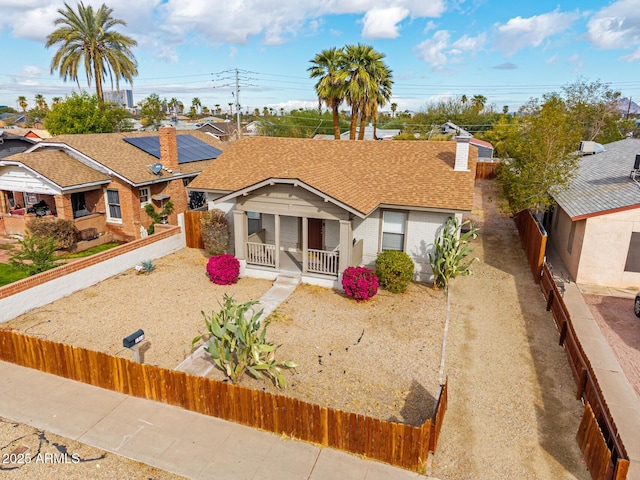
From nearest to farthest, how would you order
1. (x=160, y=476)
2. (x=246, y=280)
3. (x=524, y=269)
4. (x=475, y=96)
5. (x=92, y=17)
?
1. (x=160, y=476)
2. (x=246, y=280)
3. (x=524, y=269)
4. (x=92, y=17)
5. (x=475, y=96)

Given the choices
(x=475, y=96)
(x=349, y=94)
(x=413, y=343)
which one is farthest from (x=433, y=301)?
(x=475, y=96)

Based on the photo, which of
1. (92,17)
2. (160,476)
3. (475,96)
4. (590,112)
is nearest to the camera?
(160,476)

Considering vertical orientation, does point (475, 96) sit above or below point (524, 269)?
above

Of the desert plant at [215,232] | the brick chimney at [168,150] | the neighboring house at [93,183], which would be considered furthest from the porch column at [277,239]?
the brick chimney at [168,150]

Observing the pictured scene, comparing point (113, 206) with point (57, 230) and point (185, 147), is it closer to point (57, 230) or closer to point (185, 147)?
point (57, 230)

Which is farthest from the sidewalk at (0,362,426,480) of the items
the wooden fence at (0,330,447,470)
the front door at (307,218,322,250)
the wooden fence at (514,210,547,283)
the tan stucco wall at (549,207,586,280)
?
the tan stucco wall at (549,207,586,280)

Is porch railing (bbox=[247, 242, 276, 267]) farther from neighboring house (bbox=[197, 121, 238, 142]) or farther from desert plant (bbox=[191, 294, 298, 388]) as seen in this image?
neighboring house (bbox=[197, 121, 238, 142])

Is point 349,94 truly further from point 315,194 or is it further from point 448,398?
point 448,398
